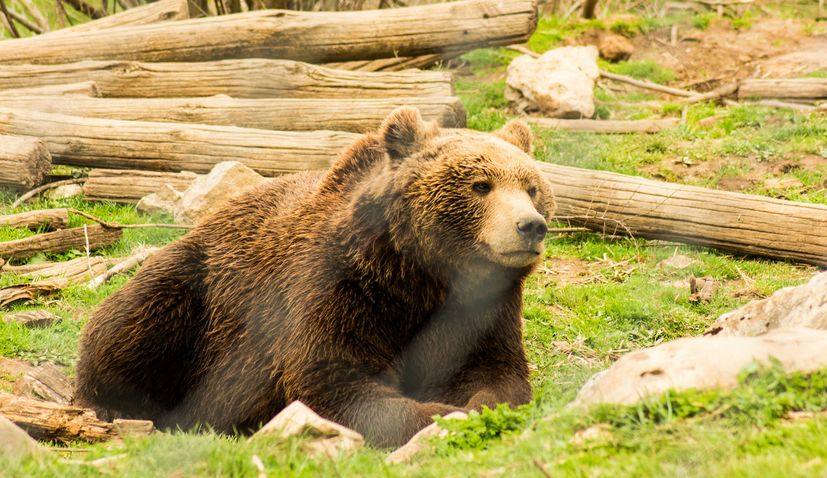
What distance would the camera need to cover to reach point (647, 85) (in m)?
12.7

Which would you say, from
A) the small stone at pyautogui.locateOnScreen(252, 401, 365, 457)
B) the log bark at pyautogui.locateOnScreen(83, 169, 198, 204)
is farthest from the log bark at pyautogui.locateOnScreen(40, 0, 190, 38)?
the small stone at pyautogui.locateOnScreen(252, 401, 365, 457)

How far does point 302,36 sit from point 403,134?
6.20 m

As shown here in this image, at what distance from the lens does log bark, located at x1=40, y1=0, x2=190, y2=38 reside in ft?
39.0

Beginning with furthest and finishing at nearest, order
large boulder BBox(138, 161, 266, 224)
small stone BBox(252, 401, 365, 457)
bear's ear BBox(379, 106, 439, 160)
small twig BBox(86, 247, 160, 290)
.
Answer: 1. large boulder BBox(138, 161, 266, 224)
2. small twig BBox(86, 247, 160, 290)
3. bear's ear BBox(379, 106, 439, 160)
4. small stone BBox(252, 401, 365, 457)

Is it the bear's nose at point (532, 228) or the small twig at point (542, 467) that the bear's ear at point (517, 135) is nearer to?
the bear's nose at point (532, 228)

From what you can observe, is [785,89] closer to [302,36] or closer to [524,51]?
[524,51]

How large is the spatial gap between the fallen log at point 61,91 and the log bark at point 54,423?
6.18m

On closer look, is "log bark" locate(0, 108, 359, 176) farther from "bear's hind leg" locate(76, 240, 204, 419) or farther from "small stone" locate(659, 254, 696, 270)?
"bear's hind leg" locate(76, 240, 204, 419)

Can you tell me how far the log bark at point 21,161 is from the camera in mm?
8492

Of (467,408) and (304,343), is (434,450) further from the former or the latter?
(304,343)

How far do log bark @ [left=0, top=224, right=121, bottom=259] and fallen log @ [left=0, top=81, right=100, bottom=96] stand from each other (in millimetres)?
Answer: 2748

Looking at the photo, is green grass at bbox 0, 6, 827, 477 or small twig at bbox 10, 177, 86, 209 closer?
green grass at bbox 0, 6, 827, 477

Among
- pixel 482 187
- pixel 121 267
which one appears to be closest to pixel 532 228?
pixel 482 187

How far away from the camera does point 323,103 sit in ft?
31.4
